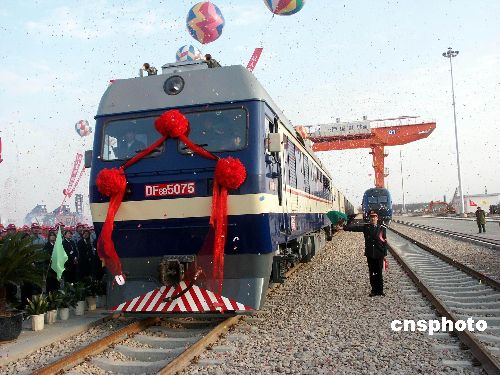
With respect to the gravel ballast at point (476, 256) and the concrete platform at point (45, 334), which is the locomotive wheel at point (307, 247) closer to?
the gravel ballast at point (476, 256)

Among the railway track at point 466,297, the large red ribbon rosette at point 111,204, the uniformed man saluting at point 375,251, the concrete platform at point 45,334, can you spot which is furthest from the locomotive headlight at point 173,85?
the railway track at point 466,297

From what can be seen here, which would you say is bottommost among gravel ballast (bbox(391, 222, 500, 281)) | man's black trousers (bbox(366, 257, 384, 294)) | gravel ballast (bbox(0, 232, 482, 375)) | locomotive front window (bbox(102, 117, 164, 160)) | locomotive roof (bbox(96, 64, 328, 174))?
gravel ballast (bbox(0, 232, 482, 375))

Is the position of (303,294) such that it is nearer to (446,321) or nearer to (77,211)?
(446,321)

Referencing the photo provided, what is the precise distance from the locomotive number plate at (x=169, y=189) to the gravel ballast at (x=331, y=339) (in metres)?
2.07

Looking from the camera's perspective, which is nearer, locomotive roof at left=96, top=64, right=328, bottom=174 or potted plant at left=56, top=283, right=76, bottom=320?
locomotive roof at left=96, top=64, right=328, bottom=174

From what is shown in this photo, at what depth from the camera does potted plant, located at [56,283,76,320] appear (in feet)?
27.4

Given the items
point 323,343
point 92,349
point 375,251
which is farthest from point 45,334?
point 375,251

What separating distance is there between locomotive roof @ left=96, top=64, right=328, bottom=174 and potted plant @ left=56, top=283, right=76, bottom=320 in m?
3.05

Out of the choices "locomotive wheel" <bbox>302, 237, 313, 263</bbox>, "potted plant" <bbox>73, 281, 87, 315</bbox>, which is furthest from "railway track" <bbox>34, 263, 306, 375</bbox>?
"locomotive wheel" <bbox>302, 237, 313, 263</bbox>

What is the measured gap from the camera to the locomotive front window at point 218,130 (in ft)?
23.9

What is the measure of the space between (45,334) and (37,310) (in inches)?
25.3

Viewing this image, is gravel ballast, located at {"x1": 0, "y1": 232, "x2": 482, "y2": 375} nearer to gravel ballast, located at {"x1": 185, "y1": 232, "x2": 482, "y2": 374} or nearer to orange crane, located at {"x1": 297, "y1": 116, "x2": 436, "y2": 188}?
gravel ballast, located at {"x1": 185, "y1": 232, "x2": 482, "y2": 374}

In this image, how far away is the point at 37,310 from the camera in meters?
7.70

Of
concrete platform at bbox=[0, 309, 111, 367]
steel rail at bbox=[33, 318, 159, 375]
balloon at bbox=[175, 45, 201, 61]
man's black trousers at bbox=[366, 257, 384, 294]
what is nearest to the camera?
steel rail at bbox=[33, 318, 159, 375]
